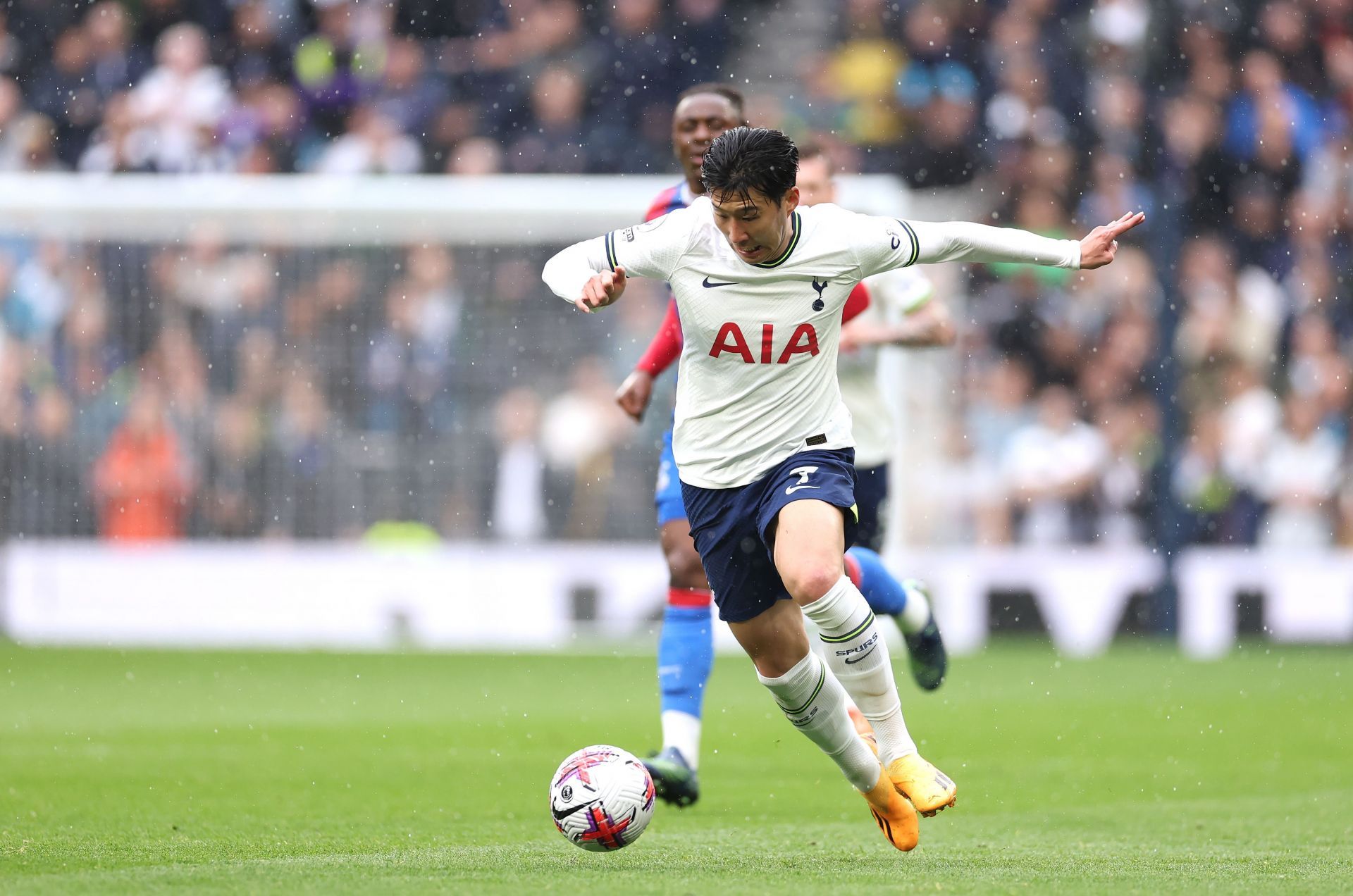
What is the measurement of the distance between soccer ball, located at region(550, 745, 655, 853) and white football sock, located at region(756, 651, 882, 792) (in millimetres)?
476

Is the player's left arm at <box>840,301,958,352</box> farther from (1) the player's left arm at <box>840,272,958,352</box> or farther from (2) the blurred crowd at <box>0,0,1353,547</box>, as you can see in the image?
(2) the blurred crowd at <box>0,0,1353,547</box>

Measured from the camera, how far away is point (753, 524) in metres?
5.30

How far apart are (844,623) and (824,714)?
31cm

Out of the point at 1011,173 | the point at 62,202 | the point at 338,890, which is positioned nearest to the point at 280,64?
the point at 62,202

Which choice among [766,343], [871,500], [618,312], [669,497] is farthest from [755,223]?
[618,312]

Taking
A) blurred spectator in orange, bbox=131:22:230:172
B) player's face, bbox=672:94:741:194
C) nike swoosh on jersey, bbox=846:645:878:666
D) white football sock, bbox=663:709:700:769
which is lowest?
white football sock, bbox=663:709:700:769

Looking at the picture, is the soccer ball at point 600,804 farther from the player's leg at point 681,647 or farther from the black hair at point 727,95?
the black hair at point 727,95

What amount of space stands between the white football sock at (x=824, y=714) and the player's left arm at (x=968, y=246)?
1141mm

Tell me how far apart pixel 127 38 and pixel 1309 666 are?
11199 millimetres

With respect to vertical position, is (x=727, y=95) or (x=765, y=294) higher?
(x=727, y=95)

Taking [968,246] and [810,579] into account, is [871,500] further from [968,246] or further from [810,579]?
[810,579]

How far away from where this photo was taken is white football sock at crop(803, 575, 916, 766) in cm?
512

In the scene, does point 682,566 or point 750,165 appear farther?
point 682,566

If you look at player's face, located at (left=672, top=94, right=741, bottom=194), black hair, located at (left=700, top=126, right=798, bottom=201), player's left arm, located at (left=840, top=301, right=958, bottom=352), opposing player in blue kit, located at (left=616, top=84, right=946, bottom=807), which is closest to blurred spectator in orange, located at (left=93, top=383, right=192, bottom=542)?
player's left arm, located at (left=840, top=301, right=958, bottom=352)
